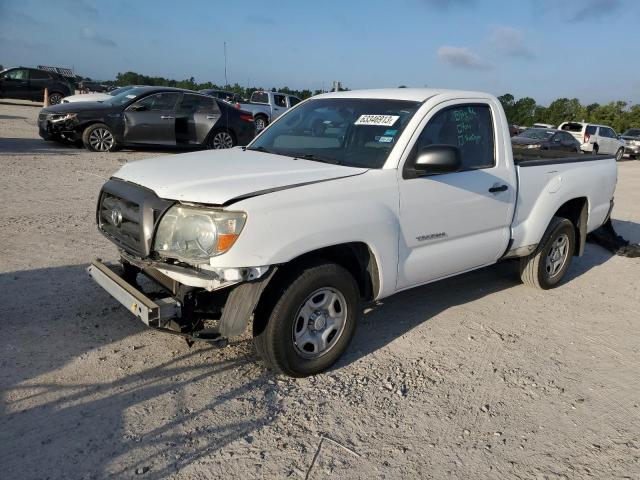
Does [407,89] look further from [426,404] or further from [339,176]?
[426,404]

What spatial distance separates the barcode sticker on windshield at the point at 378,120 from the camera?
4.16 metres

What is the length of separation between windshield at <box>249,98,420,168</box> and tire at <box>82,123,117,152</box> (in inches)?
355

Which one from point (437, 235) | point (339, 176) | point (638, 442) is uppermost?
point (339, 176)

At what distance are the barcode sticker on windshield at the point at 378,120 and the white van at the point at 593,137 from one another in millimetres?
22323

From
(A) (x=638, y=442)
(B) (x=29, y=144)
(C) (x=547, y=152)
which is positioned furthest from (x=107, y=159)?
(A) (x=638, y=442)

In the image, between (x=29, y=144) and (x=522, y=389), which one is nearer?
(x=522, y=389)

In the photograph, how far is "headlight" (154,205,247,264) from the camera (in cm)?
312

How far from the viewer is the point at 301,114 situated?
16.2 ft

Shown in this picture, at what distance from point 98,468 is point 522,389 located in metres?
2.70

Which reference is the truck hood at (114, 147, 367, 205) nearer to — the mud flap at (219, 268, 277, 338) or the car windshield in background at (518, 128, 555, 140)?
the mud flap at (219, 268, 277, 338)

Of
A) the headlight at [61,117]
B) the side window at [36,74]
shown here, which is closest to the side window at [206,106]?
the headlight at [61,117]

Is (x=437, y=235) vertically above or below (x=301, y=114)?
below

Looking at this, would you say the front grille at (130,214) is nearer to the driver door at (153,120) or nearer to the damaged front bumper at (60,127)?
the driver door at (153,120)

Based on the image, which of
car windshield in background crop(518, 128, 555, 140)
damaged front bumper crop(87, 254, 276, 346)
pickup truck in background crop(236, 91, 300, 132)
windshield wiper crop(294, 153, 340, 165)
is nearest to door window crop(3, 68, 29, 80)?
pickup truck in background crop(236, 91, 300, 132)
